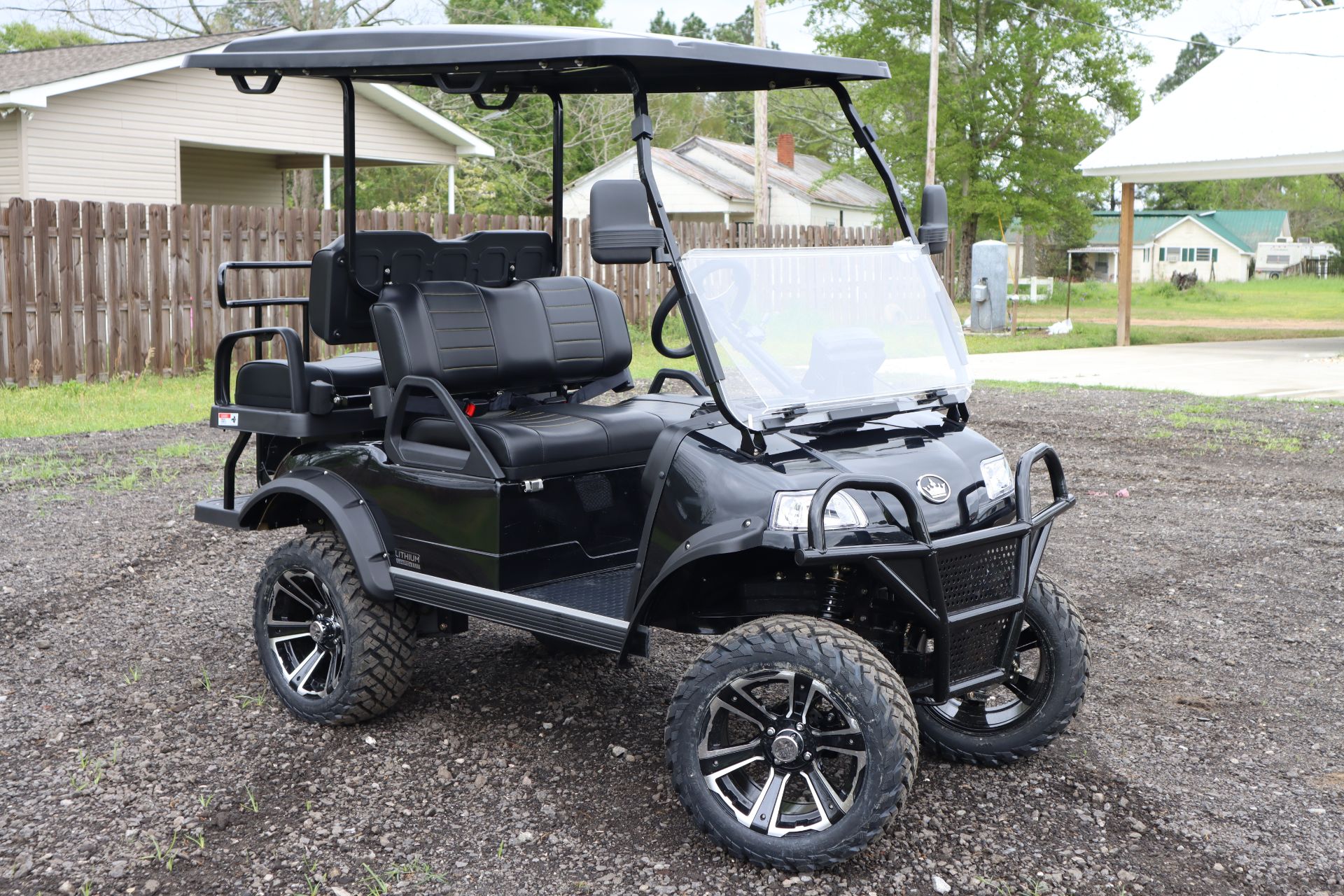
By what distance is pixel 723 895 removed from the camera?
317cm

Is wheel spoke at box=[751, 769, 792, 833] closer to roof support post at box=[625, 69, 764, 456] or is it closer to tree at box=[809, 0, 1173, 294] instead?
roof support post at box=[625, 69, 764, 456]

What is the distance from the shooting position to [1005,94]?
28656 mm

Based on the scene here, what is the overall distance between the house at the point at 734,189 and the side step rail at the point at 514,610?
31723 mm

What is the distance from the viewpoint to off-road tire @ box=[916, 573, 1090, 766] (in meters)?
3.78

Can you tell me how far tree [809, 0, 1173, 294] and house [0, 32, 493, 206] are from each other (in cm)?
1222

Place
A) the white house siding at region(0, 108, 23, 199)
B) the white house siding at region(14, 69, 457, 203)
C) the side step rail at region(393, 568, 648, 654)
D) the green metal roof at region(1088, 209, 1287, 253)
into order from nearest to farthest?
the side step rail at region(393, 568, 648, 654), the white house siding at region(0, 108, 23, 199), the white house siding at region(14, 69, 457, 203), the green metal roof at region(1088, 209, 1287, 253)

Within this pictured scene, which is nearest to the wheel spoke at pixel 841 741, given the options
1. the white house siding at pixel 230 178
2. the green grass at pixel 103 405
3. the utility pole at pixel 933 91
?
the green grass at pixel 103 405

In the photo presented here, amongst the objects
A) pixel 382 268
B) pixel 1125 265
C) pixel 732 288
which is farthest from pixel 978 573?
pixel 1125 265

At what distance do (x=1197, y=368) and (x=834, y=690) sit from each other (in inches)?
563

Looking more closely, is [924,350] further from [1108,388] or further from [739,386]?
[1108,388]

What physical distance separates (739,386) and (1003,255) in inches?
748

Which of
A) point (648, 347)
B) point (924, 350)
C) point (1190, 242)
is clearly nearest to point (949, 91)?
point (648, 347)

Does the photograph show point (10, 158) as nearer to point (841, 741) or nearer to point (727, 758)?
point (727, 758)

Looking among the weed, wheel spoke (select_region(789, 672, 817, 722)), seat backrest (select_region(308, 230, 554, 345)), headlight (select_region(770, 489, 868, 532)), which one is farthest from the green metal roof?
the weed
